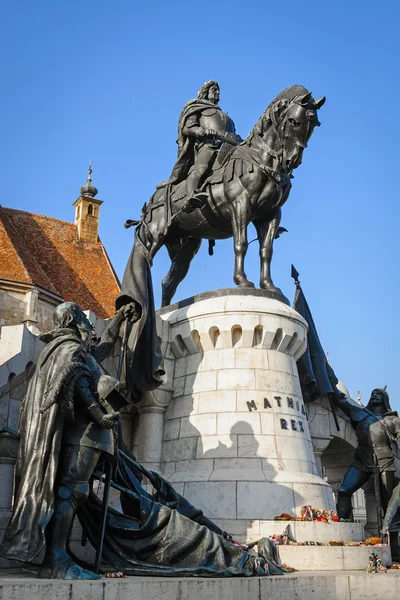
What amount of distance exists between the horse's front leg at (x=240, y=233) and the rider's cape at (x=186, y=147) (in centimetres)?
166

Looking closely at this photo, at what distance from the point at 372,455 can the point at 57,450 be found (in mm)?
7649

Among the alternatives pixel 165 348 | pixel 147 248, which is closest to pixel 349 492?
pixel 165 348

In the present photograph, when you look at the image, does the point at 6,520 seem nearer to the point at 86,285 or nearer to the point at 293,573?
the point at 293,573

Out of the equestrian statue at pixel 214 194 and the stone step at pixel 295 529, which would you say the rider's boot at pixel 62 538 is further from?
the equestrian statue at pixel 214 194

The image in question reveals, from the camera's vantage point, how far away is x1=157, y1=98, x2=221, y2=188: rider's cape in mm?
12141

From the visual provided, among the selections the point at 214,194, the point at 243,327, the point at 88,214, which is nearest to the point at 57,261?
the point at 88,214

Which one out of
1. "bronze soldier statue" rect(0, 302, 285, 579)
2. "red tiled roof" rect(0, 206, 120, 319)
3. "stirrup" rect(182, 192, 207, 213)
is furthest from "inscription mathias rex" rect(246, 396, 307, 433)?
"red tiled roof" rect(0, 206, 120, 319)

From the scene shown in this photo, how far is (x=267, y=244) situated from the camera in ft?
37.6

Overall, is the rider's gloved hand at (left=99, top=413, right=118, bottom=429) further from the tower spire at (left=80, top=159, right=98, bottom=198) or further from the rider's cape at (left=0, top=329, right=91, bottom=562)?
the tower spire at (left=80, top=159, right=98, bottom=198)

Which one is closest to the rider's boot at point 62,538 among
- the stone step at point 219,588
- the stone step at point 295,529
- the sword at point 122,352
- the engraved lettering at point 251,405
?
the stone step at point 219,588

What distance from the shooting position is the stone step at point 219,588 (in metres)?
4.96

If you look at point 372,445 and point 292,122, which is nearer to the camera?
point 292,122

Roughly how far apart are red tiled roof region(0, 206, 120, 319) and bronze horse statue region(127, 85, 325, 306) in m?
20.1

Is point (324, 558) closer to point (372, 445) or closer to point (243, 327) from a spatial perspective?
point (243, 327)
